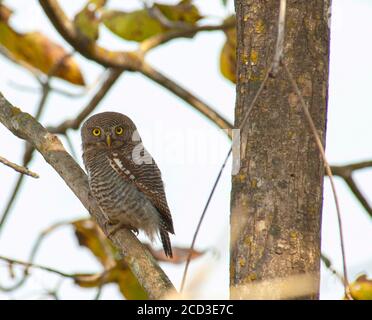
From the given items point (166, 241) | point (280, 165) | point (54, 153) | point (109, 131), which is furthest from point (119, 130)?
point (280, 165)

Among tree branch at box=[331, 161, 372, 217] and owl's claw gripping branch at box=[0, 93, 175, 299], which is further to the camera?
tree branch at box=[331, 161, 372, 217]

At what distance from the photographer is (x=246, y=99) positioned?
10.6 ft

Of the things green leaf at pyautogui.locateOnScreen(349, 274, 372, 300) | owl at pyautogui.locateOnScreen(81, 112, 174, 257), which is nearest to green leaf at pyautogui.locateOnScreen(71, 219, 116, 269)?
owl at pyautogui.locateOnScreen(81, 112, 174, 257)

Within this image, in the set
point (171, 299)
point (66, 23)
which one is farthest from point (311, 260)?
point (66, 23)

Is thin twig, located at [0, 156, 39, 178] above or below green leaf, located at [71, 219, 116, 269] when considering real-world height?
below

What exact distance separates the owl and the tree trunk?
200cm

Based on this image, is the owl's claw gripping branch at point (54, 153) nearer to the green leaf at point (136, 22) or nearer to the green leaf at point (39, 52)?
the green leaf at point (136, 22)

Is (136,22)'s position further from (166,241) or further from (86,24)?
(166,241)

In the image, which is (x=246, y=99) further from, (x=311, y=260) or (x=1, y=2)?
(x=1, y=2)

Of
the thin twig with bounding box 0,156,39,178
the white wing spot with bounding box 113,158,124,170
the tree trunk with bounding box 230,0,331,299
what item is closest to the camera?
the tree trunk with bounding box 230,0,331,299

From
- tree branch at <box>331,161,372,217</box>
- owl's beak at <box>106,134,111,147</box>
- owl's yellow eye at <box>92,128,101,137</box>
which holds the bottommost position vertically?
tree branch at <box>331,161,372,217</box>

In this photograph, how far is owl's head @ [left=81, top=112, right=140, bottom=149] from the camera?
19.6 ft

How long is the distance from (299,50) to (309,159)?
0.49m

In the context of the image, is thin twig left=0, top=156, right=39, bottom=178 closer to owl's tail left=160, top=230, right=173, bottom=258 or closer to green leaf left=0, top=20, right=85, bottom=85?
owl's tail left=160, top=230, right=173, bottom=258
